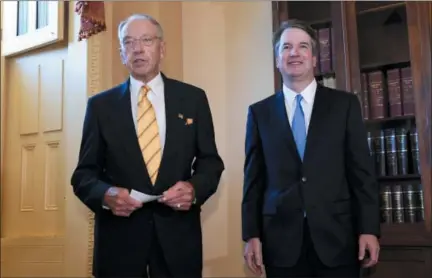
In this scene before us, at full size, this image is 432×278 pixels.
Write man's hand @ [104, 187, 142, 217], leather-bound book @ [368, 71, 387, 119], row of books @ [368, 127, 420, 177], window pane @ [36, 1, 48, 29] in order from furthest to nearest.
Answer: window pane @ [36, 1, 48, 29] → leather-bound book @ [368, 71, 387, 119] → row of books @ [368, 127, 420, 177] → man's hand @ [104, 187, 142, 217]

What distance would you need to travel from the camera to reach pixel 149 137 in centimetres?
154

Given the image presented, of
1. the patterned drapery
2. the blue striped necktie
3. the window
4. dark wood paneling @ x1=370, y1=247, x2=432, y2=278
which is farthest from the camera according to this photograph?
the window

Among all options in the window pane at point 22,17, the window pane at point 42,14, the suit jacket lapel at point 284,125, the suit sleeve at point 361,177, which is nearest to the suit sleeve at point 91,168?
the suit jacket lapel at point 284,125

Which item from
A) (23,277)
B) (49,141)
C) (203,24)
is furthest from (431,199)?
(23,277)

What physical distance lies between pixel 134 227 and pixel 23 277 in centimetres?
169

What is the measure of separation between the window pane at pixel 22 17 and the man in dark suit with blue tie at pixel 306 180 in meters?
1.90

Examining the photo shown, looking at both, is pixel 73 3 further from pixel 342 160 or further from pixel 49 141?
pixel 342 160

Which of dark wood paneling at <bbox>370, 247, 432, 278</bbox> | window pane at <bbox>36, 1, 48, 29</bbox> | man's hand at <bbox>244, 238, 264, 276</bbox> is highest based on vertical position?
window pane at <bbox>36, 1, 48, 29</bbox>

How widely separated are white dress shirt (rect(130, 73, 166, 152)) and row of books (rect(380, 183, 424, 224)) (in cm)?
118

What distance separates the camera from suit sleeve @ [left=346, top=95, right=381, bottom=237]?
1.44 metres

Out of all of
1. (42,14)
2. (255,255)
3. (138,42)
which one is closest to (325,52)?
(138,42)

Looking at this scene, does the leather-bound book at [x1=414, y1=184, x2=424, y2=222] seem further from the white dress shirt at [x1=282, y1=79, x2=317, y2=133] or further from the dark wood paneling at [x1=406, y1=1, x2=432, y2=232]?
the white dress shirt at [x1=282, y1=79, x2=317, y2=133]

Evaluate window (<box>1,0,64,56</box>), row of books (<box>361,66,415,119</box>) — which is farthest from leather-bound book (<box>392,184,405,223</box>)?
window (<box>1,0,64,56</box>)

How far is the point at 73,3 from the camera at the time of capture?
270cm
